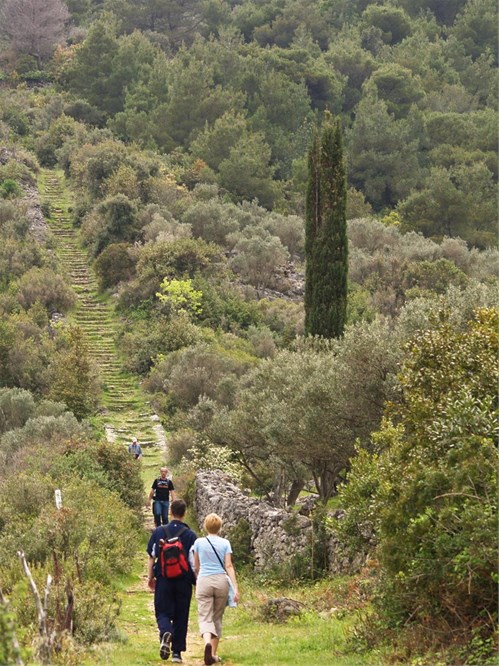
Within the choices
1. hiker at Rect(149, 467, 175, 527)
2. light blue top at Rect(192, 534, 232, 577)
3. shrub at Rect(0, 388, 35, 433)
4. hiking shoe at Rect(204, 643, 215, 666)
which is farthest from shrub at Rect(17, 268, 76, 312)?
hiking shoe at Rect(204, 643, 215, 666)

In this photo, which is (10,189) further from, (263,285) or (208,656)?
(208,656)

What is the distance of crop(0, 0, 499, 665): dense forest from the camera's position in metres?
10.2

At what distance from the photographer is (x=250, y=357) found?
3262 centimetres

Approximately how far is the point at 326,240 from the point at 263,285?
12487mm

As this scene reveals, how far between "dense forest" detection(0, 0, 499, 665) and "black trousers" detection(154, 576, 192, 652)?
0.75m

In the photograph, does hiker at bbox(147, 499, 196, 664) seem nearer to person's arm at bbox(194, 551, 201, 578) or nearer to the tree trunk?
person's arm at bbox(194, 551, 201, 578)

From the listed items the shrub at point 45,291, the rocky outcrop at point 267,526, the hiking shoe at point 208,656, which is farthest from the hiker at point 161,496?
the shrub at point 45,291

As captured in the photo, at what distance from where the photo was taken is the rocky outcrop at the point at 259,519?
1622cm

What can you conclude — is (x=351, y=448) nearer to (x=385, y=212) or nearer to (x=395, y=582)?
(x=395, y=582)

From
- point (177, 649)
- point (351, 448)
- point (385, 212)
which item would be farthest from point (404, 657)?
point (385, 212)

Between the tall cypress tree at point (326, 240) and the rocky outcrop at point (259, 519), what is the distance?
7.12 metres

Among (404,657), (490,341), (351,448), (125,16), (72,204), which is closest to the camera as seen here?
(404,657)

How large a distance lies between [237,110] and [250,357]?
33249 mm

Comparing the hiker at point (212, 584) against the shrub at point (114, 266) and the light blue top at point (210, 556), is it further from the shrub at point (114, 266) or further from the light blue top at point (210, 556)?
the shrub at point (114, 266)
